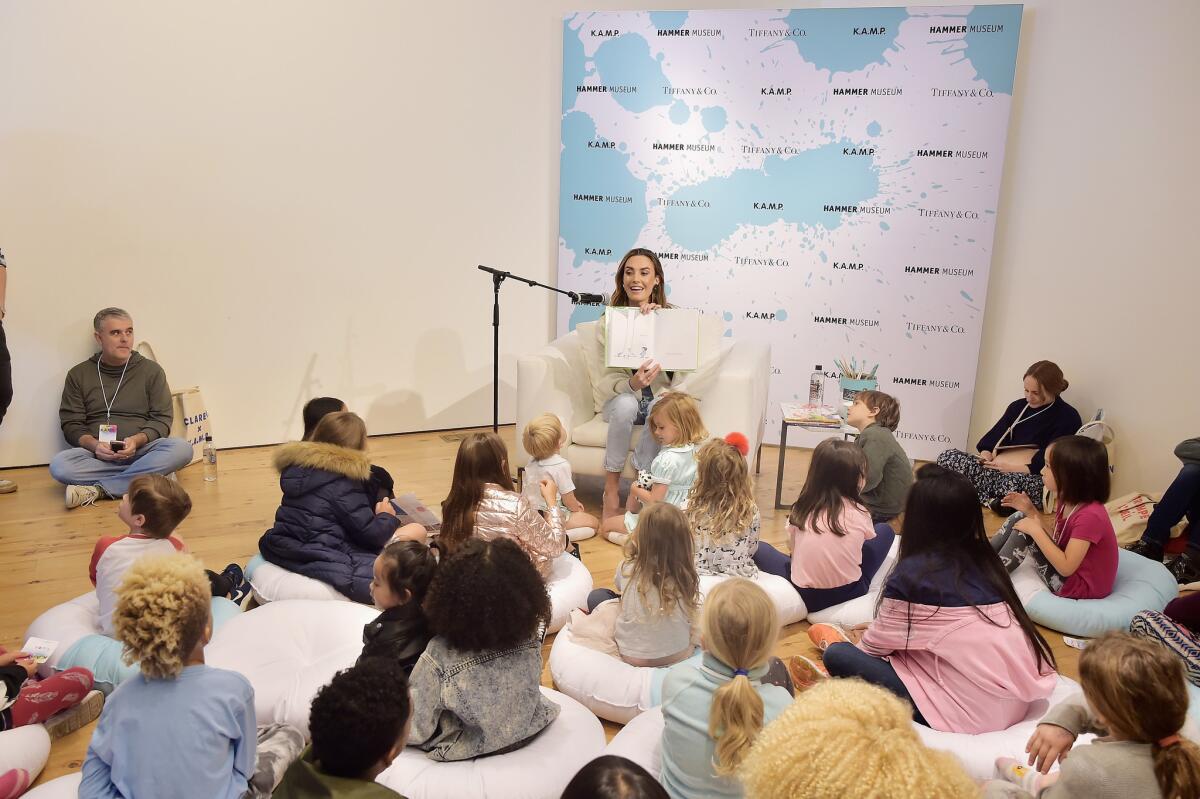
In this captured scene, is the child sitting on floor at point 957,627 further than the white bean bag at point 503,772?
Yes

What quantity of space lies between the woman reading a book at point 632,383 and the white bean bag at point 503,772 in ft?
6.68

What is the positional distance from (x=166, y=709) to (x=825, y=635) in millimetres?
2155

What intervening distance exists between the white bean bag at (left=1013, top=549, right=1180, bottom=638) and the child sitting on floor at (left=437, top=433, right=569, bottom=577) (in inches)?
75.3

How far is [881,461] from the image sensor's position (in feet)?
13.1

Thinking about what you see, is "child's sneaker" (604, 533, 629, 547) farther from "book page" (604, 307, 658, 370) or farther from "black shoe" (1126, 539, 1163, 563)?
"black shoe" (1126, 539, 1163, 563)

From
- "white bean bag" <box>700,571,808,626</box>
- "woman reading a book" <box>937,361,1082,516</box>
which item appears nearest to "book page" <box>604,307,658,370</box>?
"white bean bag" <box>700,571,808,626</box>

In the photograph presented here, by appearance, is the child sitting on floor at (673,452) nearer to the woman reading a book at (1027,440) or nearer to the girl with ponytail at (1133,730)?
the woman reading a book at (1027,440)

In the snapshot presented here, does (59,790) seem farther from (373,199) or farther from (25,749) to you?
(373,199)

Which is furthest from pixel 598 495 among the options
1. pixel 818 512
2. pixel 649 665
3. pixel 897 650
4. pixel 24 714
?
pixel 24 714

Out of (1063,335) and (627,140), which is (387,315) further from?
(1063,335)

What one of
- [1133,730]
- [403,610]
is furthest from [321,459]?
[1133,730]

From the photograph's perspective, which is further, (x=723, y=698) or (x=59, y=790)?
(x=59, y=790)

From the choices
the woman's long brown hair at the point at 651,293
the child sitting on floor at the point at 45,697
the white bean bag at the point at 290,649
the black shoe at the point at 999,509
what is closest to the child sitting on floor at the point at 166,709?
the white bean bag at the point at 290,649

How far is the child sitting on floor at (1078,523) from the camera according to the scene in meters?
3.19
